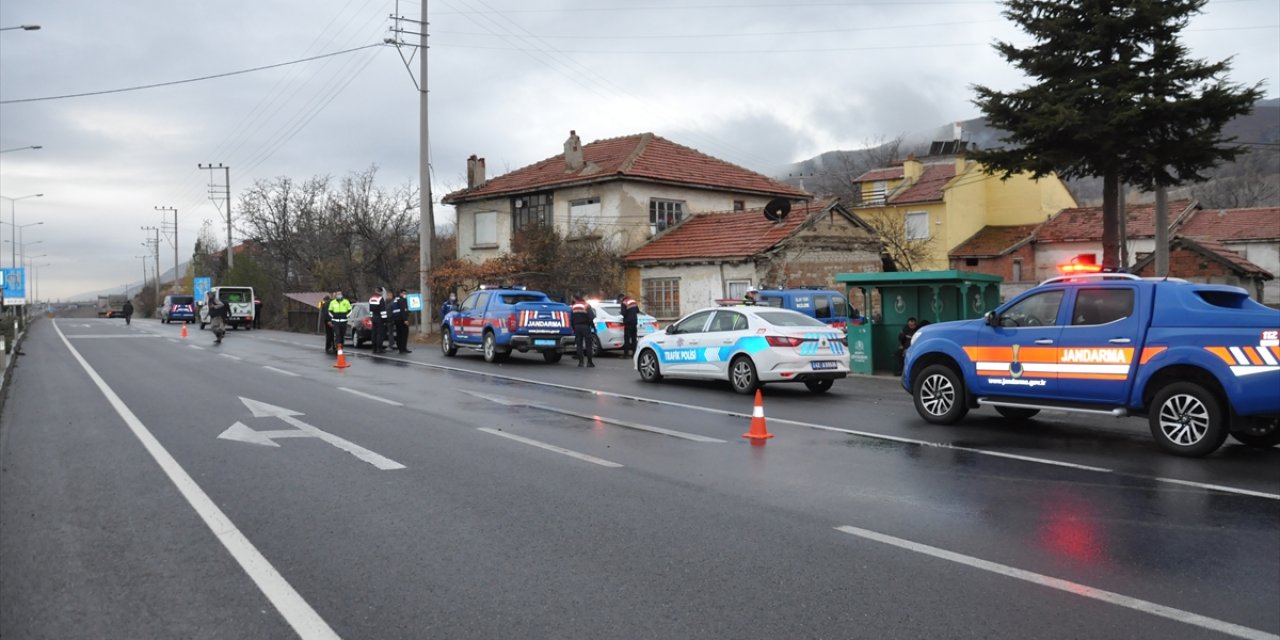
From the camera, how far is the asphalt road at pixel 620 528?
4.81 metres

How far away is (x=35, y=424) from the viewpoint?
12141 mm

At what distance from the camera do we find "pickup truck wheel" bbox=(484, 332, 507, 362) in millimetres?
23312

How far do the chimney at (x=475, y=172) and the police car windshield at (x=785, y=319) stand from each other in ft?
103

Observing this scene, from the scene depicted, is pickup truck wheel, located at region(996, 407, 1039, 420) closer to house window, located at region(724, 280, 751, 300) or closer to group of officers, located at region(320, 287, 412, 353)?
group of officers, located at region(320, 287, 412, 353)

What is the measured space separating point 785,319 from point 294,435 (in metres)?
8.50

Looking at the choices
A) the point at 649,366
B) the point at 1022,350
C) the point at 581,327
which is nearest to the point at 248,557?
the point at 1022,350

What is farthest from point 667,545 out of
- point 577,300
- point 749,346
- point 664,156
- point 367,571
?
point 664,156

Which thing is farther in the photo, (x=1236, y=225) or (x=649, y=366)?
(x=1236, y=225)

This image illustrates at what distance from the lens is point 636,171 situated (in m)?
36.9

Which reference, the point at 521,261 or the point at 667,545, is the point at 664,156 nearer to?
the point at 521,261

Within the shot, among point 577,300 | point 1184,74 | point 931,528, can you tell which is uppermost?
point 1184,74

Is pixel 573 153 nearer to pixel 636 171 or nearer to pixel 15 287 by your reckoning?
pixel 636 171

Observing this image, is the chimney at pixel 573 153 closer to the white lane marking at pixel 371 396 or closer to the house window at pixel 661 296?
the house window at pixel 661 296

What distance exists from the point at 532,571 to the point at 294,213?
6224 centimetres
